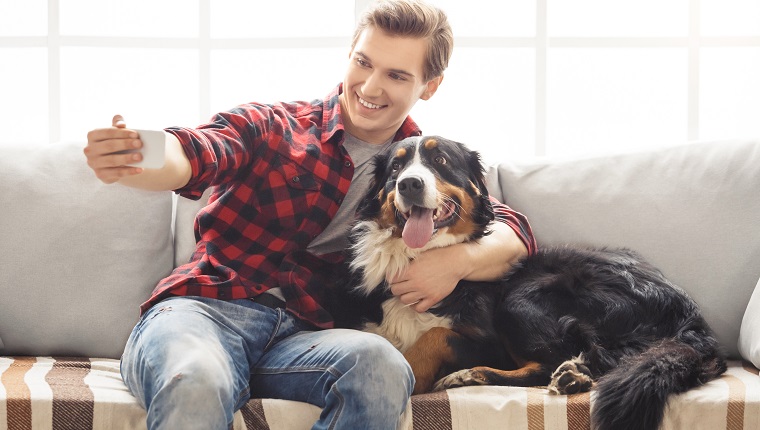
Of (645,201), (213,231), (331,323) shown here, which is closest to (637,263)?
(645,201)

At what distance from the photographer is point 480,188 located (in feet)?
7.45

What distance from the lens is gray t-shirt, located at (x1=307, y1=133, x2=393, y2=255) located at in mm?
2258

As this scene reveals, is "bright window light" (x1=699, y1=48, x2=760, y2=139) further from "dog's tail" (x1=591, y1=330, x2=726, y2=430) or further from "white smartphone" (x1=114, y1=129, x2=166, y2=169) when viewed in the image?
"white smartphone" (x1=114, y1=129, x2=166, y2=169)

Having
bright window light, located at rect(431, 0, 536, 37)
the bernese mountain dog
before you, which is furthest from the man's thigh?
bright window light, located at rect(431, 0, 536, 37)

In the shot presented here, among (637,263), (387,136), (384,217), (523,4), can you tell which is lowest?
(637,263)

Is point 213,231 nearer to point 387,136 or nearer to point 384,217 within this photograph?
point 384,217

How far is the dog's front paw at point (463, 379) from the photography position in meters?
1.93

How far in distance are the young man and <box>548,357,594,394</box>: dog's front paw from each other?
1.25ft

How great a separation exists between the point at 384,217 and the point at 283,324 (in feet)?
1.41

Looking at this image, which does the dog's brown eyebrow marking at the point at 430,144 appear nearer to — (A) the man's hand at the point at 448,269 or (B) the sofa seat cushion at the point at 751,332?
(A) the man's hand at the point at 448,269

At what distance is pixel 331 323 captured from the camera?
6.80ft

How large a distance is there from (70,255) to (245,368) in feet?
2.92

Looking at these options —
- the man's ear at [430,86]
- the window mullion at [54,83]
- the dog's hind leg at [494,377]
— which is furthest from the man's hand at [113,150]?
the window mullion at [54,83]

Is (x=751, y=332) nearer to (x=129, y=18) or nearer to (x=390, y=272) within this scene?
(x=390, y=272)
